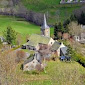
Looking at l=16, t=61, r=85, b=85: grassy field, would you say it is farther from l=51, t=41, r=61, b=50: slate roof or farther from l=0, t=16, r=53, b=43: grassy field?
l=0, t=16, r=53, b=43: grassy field

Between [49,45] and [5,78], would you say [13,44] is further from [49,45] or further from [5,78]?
[5,78]

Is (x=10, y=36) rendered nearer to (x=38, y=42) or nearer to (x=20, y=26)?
(x=38, y=42)

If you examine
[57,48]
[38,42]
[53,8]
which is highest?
[53,8]

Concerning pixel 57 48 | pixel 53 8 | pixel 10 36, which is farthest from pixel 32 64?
pixel 53 8

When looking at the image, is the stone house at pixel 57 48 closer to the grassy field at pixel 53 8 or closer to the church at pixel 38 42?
the church at pixel 38 42

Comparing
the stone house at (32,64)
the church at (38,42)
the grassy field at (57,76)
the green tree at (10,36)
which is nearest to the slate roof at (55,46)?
the church at (38,42)

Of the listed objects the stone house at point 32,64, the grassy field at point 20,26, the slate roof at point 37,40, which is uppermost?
the slate roof at point 37,40

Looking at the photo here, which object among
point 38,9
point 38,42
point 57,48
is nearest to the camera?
point 57,48
